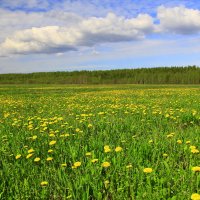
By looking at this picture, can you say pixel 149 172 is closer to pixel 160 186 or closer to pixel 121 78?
pixel 160 186

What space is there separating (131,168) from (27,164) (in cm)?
134

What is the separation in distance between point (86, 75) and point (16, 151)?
10688cm

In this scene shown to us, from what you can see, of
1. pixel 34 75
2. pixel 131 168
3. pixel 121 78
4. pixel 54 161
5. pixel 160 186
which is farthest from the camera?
pixel 34 75

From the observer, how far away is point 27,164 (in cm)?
357

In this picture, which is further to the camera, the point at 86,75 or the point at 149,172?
the point at 86,75

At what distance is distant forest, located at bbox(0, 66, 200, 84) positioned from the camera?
322 ft

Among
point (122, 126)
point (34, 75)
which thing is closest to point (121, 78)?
point (34, 75)

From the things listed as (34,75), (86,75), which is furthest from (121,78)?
(34,75)

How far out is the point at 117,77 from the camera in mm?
107938

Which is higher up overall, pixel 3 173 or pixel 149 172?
pixel 149 172

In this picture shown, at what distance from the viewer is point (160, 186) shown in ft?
8.60

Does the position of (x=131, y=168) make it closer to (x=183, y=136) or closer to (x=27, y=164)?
(x=27, y=164)

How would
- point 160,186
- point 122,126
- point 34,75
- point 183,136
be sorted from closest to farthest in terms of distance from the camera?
point 160,186, point 183,136, point 122,126, point 34,75

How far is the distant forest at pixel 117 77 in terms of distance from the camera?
98250mm
